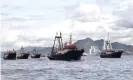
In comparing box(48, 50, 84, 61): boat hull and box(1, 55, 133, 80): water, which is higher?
box(48, 50, 84, 61): boat hull

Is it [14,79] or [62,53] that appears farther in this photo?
[62,53]

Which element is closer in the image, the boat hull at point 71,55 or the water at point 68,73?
the water at point 68,73

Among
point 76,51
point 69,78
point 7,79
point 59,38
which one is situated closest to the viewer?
point 7,79

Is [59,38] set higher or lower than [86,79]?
higher

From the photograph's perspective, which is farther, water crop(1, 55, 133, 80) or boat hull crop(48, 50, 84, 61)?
boat hull crop(48, 50, 84, 61)

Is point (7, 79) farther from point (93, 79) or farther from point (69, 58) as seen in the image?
point (69, 58)

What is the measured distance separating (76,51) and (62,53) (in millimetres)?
7400

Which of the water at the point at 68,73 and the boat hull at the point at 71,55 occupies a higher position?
the boat hull at the point at 71,55

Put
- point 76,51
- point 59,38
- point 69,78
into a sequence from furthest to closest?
point 59,38, point 76,51, point 69,78

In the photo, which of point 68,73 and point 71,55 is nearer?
point 68,73

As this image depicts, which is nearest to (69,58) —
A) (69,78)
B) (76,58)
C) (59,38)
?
(76,58)

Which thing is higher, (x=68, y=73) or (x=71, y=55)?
(x=71, y=55)

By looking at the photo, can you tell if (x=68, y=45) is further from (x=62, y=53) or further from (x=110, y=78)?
(x=110, y=78)

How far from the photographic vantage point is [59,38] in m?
162
